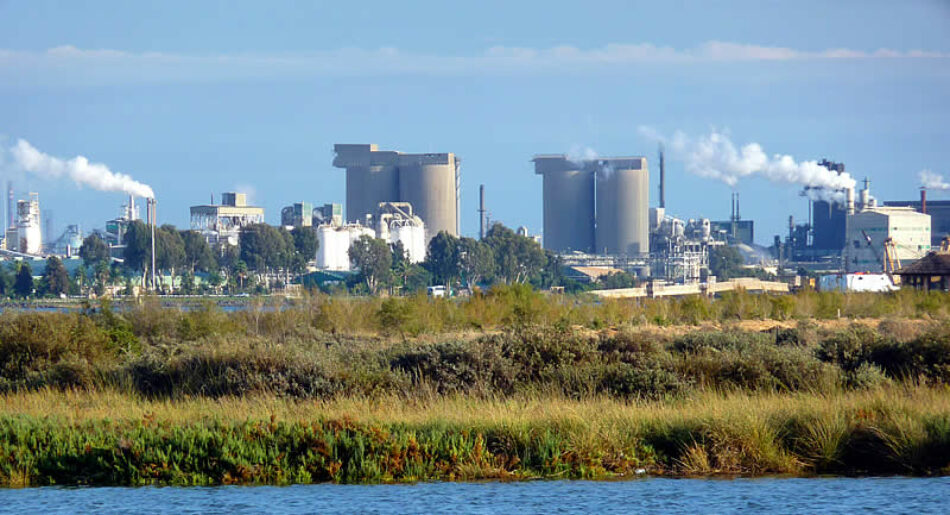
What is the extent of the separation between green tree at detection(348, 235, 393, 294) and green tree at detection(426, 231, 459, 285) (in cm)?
637

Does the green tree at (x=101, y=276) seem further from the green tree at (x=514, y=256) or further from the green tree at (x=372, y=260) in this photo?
the green tree at (x=514, y=256)

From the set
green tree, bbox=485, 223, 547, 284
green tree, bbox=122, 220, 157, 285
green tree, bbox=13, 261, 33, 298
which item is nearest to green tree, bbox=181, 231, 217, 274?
green tree, bbox=122, 220, 157, 285

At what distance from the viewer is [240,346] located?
81.6ft

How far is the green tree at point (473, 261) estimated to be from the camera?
16038 cm

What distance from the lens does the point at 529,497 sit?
1526 centimetres

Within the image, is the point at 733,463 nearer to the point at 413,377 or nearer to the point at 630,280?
the point at 413,377

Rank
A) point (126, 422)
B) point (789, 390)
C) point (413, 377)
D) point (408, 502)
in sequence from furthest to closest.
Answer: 1. point (413, 377)
2. point (789, 390)
3. point (126, 422)
4. point (408, 502)

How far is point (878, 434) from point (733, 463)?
1.97 m

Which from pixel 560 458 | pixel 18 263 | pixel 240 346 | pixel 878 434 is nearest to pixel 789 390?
pixel 878 434

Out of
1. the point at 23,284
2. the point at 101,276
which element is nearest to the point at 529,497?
the point at 23,284

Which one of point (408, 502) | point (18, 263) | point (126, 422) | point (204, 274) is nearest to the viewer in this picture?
point (408, 502)

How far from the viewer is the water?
14.6 meters

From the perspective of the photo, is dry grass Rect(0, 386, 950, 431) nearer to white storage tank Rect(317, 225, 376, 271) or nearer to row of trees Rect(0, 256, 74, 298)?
row of trees Rect(0, 256, 74, 298)

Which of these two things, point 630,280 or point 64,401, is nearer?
point 64,401
